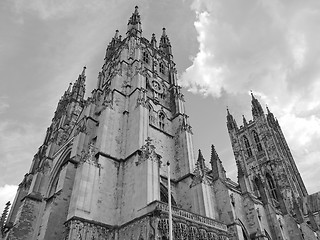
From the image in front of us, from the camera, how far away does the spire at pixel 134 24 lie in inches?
1282

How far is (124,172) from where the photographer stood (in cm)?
1786

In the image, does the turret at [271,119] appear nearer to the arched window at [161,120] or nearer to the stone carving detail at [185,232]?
the arched window at [161,120]

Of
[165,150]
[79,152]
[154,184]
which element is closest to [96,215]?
[154,184]

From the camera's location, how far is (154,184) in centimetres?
1549

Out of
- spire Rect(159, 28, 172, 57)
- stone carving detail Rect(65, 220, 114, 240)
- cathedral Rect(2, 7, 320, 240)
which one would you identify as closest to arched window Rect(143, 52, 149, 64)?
cathedral Rect(2, 7, 320, 240)

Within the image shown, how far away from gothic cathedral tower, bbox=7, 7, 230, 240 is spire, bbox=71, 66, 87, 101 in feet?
16.7

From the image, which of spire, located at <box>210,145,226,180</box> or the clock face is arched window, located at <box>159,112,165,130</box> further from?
spire, located at <box>210,145,226,180</box>

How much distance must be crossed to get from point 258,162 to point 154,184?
125 feet

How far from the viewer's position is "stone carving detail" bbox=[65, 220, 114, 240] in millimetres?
13344

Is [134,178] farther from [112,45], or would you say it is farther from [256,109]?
A: [256,109]

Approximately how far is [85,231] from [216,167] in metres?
13.0

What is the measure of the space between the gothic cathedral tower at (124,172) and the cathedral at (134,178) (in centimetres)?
7

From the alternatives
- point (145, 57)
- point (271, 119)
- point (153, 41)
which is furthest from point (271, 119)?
point (145, 57)

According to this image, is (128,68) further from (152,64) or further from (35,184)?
(35,184)
